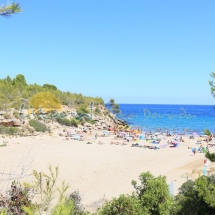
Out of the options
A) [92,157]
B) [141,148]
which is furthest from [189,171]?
[141,148]

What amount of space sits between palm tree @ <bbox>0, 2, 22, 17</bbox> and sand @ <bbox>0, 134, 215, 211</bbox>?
606cm

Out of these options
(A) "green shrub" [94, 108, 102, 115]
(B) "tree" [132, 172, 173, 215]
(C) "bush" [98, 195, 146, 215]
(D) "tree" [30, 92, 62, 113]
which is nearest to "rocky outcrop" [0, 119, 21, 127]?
(D) "tree" [30, 92, 62, 113]

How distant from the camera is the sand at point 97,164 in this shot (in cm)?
1319

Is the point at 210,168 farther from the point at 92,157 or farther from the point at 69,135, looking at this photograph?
the point at 69,135

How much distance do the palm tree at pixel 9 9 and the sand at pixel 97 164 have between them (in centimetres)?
606

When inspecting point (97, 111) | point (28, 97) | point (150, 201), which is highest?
point (28, 97)

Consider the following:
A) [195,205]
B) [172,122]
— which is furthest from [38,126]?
[172,122]

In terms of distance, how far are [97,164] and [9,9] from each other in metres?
14.2

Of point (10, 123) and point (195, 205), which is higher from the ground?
point (195, 205)

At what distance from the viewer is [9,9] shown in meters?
5.11

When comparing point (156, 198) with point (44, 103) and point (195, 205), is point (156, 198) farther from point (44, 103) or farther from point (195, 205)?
point (44, 103)

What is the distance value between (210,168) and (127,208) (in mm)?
11969

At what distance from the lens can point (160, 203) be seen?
729 centimetres

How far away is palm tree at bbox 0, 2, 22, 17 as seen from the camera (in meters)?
5.10
